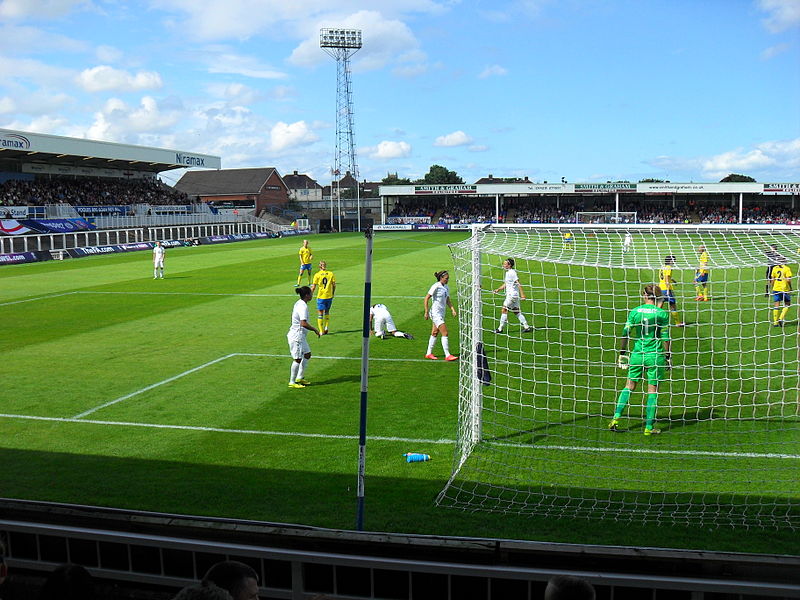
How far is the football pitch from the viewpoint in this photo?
289 inches

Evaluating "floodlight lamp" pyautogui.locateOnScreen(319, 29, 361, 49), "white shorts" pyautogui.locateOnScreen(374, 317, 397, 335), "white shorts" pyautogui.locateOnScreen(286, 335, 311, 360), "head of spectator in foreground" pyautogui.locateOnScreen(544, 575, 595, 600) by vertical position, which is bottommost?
"white shorts" pyautogui.locateOnScreen(374, 317, 397, 335)

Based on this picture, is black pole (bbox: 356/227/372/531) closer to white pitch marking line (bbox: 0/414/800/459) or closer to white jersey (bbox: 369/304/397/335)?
white pitch marking line (bbox: 0/414/800/459)

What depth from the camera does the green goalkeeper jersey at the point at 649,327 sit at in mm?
9547

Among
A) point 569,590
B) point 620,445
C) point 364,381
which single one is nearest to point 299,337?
point 620,445

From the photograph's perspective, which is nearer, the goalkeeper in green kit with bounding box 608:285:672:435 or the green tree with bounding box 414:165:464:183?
the goalkeeper in green kit with bounding box 608:285:672:435

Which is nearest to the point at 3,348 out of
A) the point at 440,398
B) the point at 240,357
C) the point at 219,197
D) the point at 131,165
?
the point at 240,357

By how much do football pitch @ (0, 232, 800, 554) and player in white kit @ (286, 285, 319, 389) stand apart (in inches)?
11.4

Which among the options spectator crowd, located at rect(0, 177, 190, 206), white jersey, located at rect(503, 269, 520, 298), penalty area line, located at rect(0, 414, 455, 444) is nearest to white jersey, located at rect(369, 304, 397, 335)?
white jersey, located at rect(503, 269, 520, 298)

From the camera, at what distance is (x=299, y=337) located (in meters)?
12.2

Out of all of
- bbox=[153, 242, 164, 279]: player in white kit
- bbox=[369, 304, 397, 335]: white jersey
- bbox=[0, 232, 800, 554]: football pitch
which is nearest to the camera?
bbox=[0, 232, 800, 554]: football pitch

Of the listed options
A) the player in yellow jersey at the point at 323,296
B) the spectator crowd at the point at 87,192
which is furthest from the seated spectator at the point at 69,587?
the spectator crowd at the point at 87,192

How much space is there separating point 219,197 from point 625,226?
93180 millimetres

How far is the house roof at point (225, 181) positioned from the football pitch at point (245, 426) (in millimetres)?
76749

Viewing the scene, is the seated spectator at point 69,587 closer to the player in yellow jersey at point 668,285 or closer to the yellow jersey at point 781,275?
the player in yellow jersey at point 668,285
